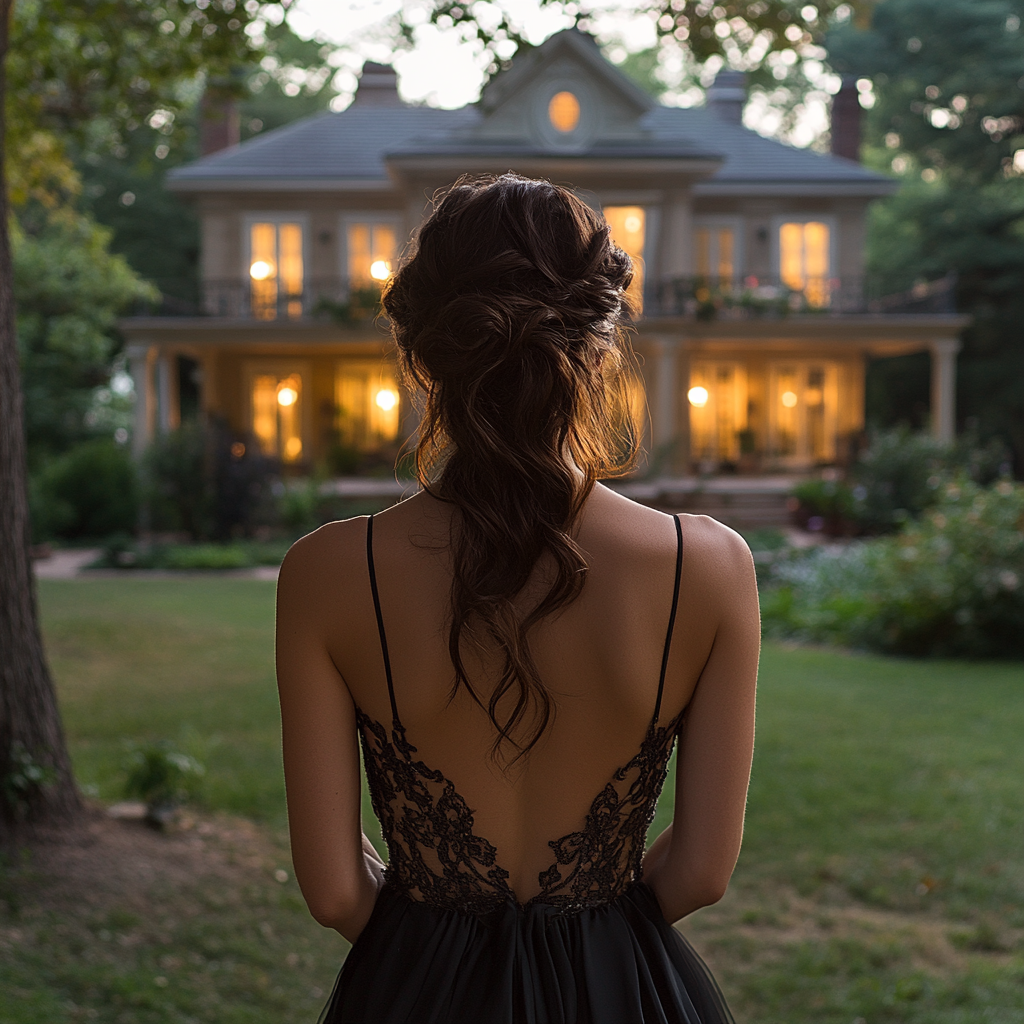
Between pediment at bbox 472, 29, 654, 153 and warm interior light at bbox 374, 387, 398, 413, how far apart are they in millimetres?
5083

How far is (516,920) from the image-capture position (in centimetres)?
162

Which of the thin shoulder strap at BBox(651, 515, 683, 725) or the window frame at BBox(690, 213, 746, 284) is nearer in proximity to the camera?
the thin shoulder strap at BBox(651, 515, 683, 725)

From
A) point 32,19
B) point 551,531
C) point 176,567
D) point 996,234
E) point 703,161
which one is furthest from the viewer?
point 996,234

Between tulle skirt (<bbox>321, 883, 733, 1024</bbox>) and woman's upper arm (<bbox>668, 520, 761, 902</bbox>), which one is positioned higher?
woman's upper arm (<bbox>668, 520, 761, 902</bbox>)

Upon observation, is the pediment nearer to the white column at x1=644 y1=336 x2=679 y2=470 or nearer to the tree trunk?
the white column at x1=644 y1=336 x2=679 y2=470

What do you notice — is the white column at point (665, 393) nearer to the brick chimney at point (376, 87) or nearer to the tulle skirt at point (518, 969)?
the brick chimney at point (376, 87)

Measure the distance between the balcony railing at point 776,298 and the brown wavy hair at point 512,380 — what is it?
62.1 ft

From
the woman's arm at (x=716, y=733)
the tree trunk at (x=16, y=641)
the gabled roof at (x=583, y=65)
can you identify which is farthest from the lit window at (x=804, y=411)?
the woman's arm at (x=716, y=733)

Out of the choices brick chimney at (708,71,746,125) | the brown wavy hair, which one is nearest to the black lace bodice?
the brown wavy hair

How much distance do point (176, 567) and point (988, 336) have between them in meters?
19.8

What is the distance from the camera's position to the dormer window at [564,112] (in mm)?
19750

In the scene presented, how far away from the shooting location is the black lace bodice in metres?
1.57

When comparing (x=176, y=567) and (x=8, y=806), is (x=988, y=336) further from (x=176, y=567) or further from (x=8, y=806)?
(x=8, y=806)

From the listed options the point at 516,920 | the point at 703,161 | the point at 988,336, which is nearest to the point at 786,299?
the point at 703,161
